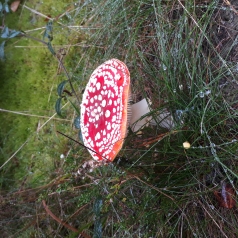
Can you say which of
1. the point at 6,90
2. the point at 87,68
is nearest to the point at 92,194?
the point at 87,68

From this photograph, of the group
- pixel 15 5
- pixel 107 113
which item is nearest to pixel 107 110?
pixel 107 113

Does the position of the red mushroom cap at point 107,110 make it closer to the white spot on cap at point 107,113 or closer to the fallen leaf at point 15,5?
the white spot on cap at point 107,113

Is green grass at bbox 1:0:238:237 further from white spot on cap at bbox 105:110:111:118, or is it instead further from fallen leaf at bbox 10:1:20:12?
fallen leaf at bbox 10:1:20:12

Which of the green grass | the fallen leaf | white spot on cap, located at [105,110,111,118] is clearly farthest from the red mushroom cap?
the fallen leaf

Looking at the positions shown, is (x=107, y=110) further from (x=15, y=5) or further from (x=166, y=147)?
(x=15, y=5)

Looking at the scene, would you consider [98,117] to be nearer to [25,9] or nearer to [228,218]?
[228,218]

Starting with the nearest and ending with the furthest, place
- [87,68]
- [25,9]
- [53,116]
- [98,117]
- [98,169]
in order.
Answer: [98,117]
[98,169]
[87,68]
[53,116]
[25,9]
